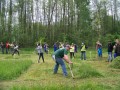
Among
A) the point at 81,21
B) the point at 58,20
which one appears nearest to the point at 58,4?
the point at 58,20

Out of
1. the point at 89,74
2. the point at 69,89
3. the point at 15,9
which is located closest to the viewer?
the point at 69,89

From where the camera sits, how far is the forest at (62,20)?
59219 millimetres

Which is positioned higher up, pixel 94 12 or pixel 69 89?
pixel 94 12

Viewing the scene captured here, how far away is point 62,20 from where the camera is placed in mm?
72562

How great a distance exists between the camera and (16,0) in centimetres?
6544

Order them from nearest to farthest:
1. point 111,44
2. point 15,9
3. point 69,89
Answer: point 69,89, point 111,44, point 15,9

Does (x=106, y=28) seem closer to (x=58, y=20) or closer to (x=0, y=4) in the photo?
(x=58, y=20)

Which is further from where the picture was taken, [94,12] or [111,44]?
[94,12]

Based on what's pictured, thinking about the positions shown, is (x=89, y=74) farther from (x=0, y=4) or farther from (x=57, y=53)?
(x=0, y=4)

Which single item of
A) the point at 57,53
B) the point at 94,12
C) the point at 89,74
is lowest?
the point at 89,74

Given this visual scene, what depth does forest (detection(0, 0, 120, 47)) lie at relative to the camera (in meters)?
59.2

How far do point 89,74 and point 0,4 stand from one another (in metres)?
55.5

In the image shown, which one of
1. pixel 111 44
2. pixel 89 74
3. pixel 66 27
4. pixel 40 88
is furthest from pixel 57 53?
pixel 66 27

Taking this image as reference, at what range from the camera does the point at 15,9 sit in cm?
6512
